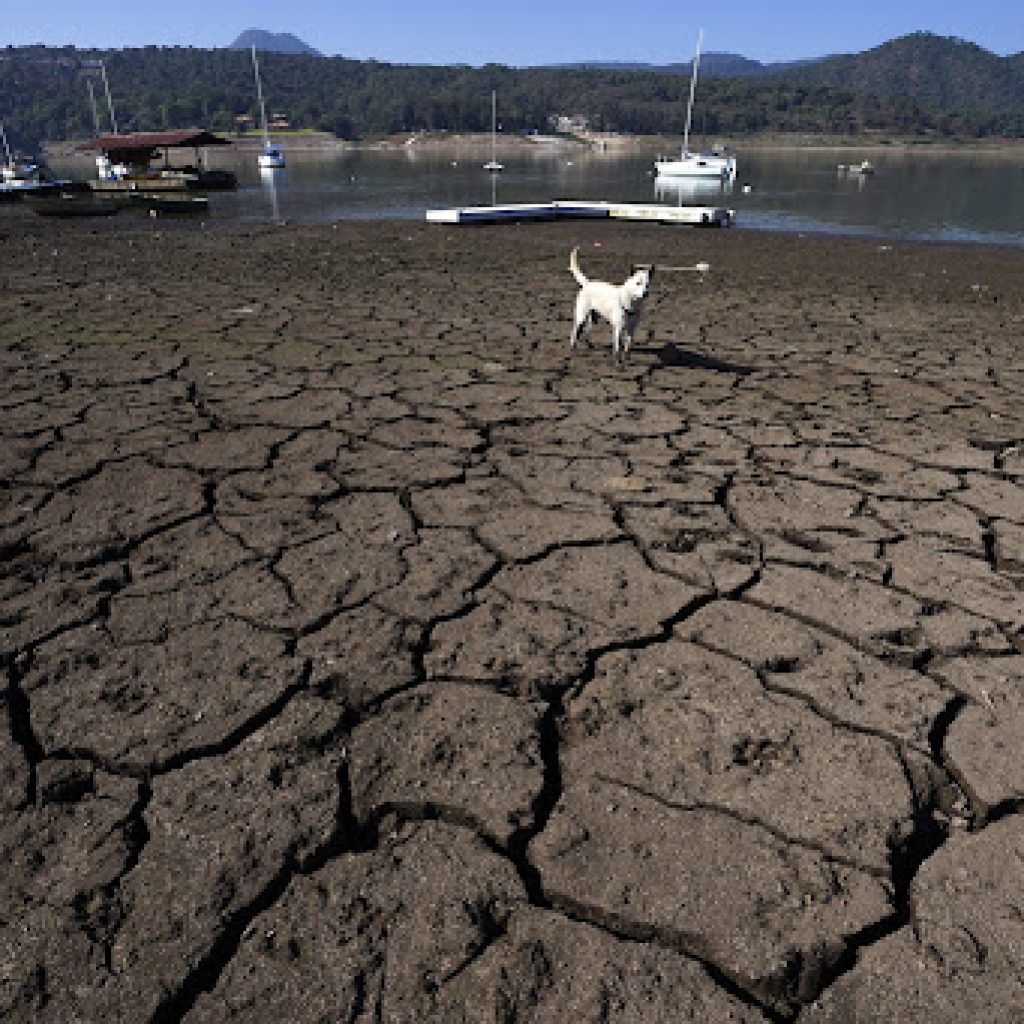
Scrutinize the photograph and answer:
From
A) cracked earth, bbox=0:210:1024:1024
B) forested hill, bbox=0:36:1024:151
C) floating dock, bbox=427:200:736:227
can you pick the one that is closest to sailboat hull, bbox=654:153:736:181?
floating dock, bbox=427:200:736:227

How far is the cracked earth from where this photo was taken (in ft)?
4.28

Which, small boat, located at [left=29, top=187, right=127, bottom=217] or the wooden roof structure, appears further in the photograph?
the wooden roof structure

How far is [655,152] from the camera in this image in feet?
314

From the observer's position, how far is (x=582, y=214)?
15.6m

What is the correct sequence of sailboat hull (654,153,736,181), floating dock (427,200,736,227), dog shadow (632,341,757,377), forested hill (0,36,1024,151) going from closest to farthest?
dog shadow (632,341,757,377) → floating dock (427,200,736,227) → sailboat hull (654,153,736,181) → forested hill (0,36,1024,151)

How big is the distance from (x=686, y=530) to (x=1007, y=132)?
16525 centimetres

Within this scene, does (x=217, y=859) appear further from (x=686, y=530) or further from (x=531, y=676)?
(x=686, y=530)

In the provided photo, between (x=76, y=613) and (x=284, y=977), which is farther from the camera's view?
(x=76, y=613)

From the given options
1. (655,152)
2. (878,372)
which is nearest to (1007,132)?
(655,152)

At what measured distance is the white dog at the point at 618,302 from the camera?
4.25 meters

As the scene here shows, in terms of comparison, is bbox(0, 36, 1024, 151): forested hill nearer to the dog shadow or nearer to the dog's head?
the dog shadow

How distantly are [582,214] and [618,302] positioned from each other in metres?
12.2

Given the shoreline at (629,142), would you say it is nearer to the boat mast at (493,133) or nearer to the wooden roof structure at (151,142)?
the boat mast at (493,133)

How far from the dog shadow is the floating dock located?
9.73m
